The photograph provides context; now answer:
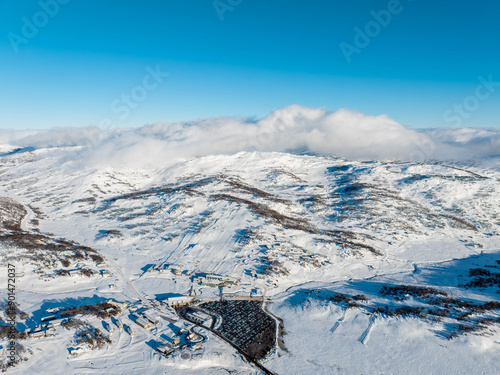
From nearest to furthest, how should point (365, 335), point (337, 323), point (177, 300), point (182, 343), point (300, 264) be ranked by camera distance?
1. point (182, 343)
2. point (365, 335)
3. point (337, 323)
4. point (177, 300)
5. point (300, 264)

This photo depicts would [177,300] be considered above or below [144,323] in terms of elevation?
below

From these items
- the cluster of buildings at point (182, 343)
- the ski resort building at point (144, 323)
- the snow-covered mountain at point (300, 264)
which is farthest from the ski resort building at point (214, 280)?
the cluster of buildings at point (182, 343)

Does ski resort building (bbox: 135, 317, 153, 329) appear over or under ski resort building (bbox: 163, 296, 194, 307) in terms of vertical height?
over

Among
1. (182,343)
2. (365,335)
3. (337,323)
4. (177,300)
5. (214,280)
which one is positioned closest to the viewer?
(182,343)

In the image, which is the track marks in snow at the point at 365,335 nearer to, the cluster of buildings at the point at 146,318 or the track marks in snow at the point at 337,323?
the track marks in snow at the point at 337,323

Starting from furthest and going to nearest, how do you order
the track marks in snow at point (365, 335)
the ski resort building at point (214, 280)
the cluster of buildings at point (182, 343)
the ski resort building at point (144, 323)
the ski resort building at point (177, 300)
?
the ski resort building at point (214, 280) → the ski resort building at point (177, 300) → the track marks in snow at point (365, 335) → the ski resort building at point (144, 323) → the cluster of buildings at point (182, 343)

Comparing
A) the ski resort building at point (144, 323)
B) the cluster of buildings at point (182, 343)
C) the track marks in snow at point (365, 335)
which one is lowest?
the track marks in snow at point (365, 335)

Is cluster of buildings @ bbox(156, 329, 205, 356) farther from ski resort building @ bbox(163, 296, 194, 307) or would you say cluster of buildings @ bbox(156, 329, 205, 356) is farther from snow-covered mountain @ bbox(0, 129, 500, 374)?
ski resort building @ bbox(163, 296, 194, 307)

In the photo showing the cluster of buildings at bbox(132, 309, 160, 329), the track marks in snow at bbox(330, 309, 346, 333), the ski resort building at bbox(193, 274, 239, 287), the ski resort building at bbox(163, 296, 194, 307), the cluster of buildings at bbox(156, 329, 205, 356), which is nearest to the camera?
the cluster of buildings at bbox(156, 329, 205, 356)

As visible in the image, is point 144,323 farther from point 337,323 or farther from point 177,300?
point 337,323

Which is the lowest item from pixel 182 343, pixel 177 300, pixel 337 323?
pixel 337 323

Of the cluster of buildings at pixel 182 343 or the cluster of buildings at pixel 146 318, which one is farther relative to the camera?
the cluster of buildings at pixel 146 318

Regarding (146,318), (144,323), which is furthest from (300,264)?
(144,323)

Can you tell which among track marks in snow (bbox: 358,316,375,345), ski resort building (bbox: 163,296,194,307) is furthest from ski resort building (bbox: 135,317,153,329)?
track marks in snow (bbox: 358,316,375,345)
